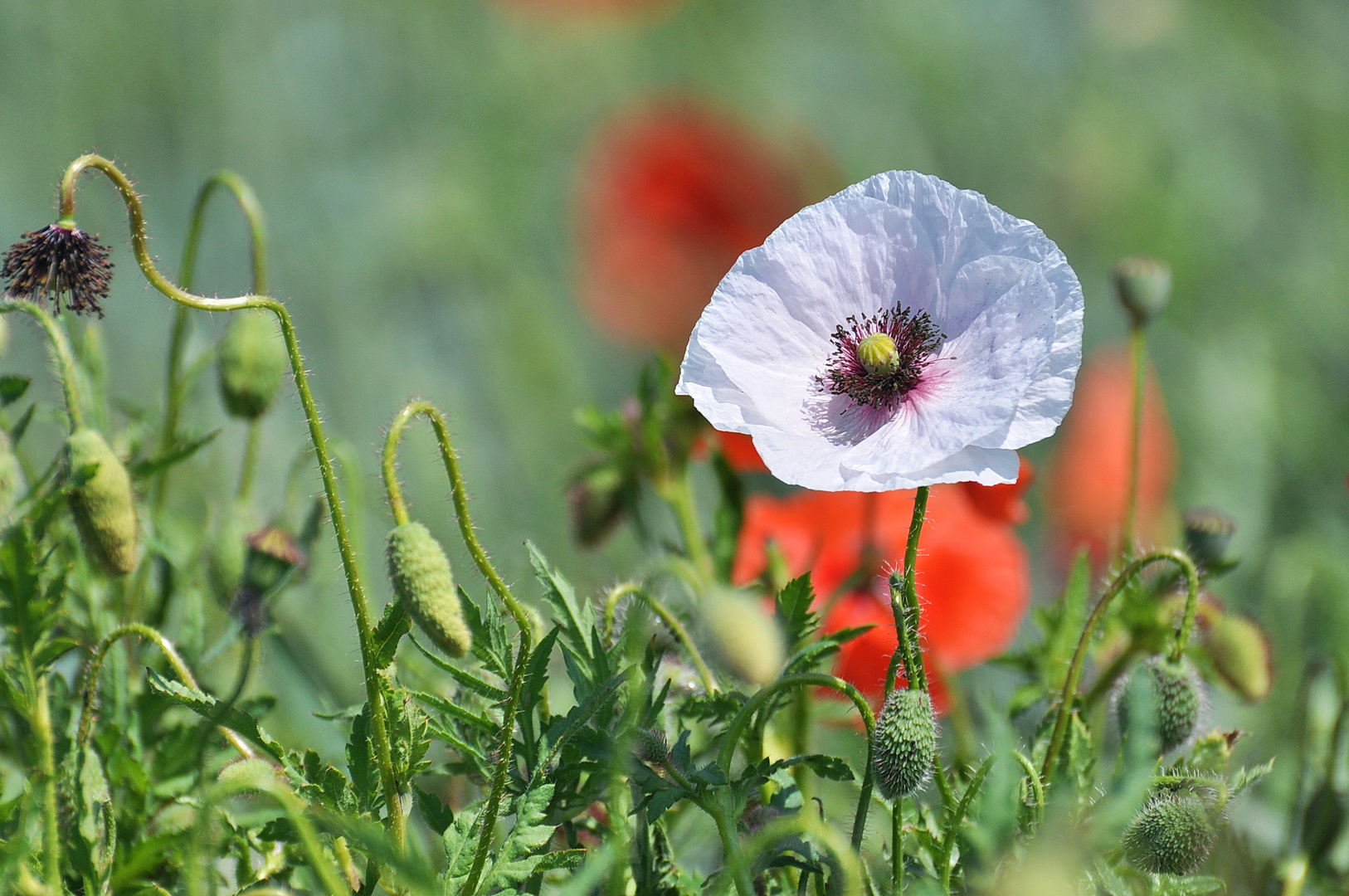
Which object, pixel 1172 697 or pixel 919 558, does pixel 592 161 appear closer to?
pixel 919 558

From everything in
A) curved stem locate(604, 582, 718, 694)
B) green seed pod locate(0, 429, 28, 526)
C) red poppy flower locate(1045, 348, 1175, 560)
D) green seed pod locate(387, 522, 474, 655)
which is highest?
green seed pod locate(0, 429, 28, 526)

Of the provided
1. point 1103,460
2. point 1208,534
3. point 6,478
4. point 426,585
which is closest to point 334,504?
point 426,585

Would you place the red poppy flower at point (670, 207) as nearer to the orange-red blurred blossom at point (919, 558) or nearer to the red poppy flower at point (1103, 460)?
the red poppy flower at point (1103, 460)

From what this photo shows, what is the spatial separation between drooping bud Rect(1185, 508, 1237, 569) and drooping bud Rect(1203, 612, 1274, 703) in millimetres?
48

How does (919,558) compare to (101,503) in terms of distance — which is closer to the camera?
(101,503)

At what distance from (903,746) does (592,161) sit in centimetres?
209

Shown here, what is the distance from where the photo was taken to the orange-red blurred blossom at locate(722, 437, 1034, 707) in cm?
131

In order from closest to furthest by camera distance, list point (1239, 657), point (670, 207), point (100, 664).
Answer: point (100, 664)
point (1239, 657)
point (670, 207)

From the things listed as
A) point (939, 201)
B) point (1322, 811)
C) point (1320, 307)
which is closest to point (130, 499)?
point (939, 201)

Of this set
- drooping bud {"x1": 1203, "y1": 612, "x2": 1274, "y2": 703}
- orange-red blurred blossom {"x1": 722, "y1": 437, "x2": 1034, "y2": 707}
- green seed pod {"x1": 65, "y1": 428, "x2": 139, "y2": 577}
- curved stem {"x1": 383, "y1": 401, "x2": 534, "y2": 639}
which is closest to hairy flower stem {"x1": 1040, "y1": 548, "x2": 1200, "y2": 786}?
drooping bud {"x1": 1203, "y1": 612, "x2": 1274, "y2": 703}

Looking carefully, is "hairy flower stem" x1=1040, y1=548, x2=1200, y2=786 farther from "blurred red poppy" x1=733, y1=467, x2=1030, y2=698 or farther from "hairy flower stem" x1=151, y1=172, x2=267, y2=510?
"hairy flower stem" x1=151, y1=172, x2=267, y2=510

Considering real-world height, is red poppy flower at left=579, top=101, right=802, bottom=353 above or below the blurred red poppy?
above

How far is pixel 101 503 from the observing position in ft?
2.75

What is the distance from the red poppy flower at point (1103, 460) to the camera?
6.51 feet
